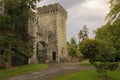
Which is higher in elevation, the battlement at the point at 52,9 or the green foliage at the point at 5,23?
the battlement at the point at 52,9

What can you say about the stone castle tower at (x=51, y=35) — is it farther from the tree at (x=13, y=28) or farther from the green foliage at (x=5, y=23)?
the green foliage at (x=5, y=23)

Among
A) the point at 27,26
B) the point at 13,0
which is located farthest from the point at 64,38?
the point at 13,0

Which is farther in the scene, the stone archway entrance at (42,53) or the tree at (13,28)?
the stone archway entrance at (42,53)

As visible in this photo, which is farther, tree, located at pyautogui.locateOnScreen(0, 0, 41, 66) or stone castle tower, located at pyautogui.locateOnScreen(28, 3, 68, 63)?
stone castle tower, located at pyautogui.locateOnScreen(28, 3, 68, 63)

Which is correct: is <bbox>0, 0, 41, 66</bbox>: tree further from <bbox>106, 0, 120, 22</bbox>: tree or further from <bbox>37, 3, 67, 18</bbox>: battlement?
<bbox>37, 3, 67, 18</bbox>: battlement

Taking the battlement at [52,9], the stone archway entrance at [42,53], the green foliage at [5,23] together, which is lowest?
the stone archway entrance at [42,53]

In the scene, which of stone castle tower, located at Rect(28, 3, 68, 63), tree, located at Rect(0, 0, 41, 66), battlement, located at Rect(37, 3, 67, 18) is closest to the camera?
tree, located at Rect(0, 0, 41, 66)

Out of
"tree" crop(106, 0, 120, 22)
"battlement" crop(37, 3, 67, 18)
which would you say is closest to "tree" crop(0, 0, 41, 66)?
"tree" crop(106, 0, 120, 22)

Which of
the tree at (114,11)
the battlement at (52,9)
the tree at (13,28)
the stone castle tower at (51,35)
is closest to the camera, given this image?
the tree at (114,11)

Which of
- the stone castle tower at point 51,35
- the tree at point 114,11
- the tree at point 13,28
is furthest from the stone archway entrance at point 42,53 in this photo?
the tree at point 114,11

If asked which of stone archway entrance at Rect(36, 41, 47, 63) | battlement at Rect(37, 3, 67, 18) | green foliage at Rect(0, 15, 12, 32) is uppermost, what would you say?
battlement at Rect(37, 3, 67, 18)

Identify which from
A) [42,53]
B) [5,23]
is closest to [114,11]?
[5,23]

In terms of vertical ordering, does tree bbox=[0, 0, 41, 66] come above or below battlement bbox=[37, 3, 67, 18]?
below

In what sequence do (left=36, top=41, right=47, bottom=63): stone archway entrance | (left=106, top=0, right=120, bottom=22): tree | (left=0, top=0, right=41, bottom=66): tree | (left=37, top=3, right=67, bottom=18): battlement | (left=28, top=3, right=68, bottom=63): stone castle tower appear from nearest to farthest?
(left=106, top=0, right=120, bottom=22): tree → (left=0, top=0, right=41, bottom=66): tree → (left=36, top=41, right=47, bottom=63): stone archway entrance → (left=28, top=3, right=68, bottom=63): stone castle tower → (left=37, top=3, right=67, bottom=18): battlement
